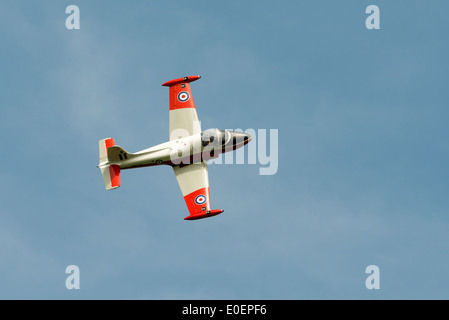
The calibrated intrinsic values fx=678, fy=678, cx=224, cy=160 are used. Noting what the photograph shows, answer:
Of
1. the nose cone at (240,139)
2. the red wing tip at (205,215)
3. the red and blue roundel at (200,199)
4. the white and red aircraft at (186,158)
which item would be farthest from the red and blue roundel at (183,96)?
the red wing tip at (205,215)

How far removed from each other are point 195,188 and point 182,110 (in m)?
8.33

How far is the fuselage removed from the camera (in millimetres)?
63000

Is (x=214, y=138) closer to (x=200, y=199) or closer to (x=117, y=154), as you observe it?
(x=200, y=199)

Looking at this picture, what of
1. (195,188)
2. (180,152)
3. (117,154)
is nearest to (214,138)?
(180,152)

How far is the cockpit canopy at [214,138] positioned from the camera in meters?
63.2

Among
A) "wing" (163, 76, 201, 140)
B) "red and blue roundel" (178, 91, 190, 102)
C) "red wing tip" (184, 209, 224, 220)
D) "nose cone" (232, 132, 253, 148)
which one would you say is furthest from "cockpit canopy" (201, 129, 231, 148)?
"red wing tip" (184, 209, 224, 220)

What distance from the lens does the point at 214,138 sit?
63406 millimetres

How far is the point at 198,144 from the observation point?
63.1 meters

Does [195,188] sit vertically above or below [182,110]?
below

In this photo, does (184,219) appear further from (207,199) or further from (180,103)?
(180,103)

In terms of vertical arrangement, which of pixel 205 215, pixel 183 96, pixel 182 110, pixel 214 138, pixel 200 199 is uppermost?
pixel 183 96

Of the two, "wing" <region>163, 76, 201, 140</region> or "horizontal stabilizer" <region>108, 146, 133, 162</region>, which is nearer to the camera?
"horizontal stabilizer" <region>108, 146, 133, 162</region>

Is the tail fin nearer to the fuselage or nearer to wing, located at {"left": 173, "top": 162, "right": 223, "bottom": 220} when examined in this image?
the fuselage

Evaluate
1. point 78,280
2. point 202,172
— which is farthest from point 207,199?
point 78,280
